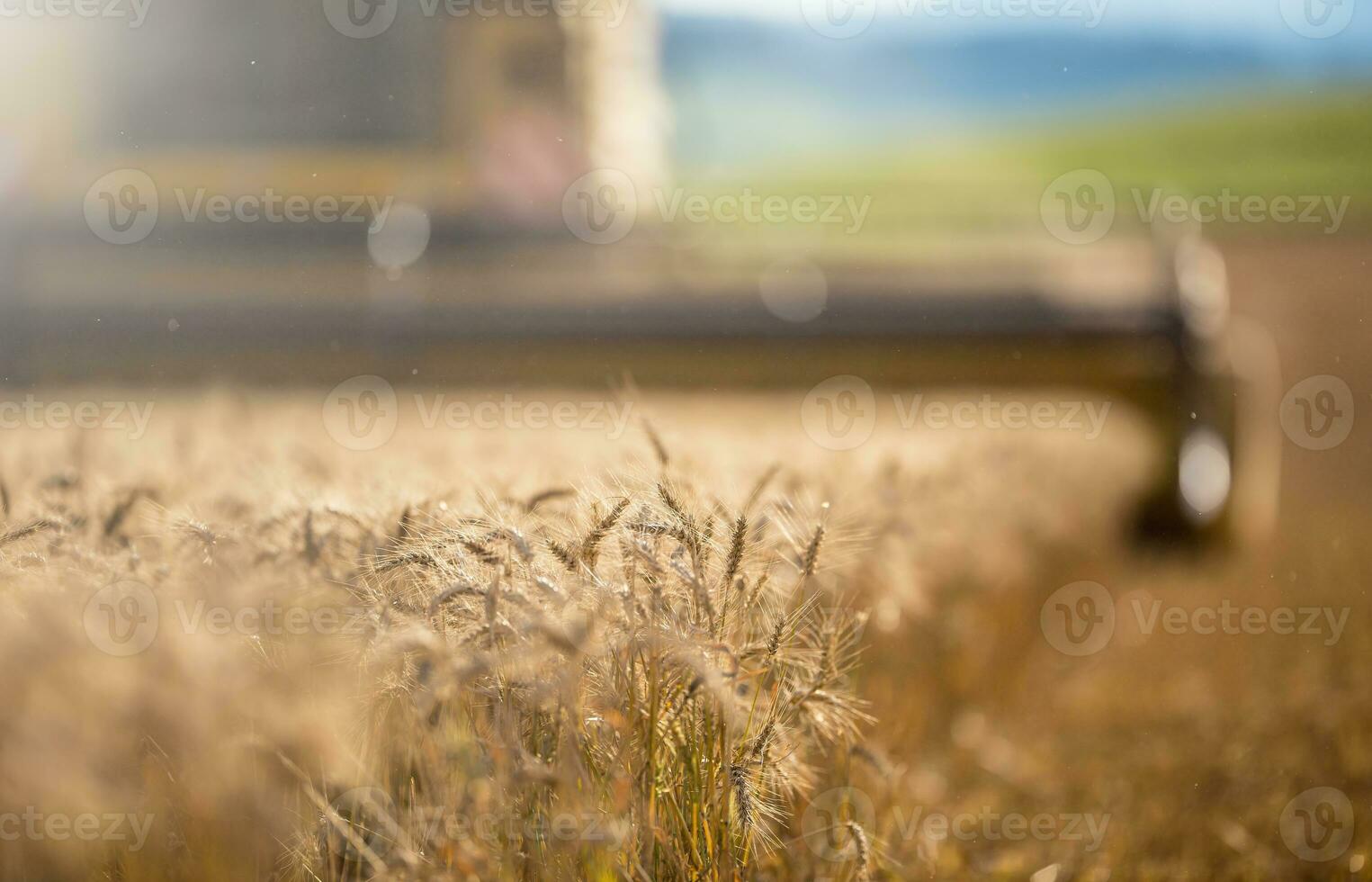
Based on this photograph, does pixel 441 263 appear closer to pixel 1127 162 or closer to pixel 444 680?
pixel 444 680

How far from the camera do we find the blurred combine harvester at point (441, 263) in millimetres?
3117

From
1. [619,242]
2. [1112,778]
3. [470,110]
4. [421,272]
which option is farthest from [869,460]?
[470,110]

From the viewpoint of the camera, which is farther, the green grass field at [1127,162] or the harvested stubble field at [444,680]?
the green grass field at [1127,162]

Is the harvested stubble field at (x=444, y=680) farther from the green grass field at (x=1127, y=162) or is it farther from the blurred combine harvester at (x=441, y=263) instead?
the green grass field at (x=1127, y=162)

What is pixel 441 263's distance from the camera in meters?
3.99

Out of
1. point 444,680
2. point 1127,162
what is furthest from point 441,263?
point 1127,162

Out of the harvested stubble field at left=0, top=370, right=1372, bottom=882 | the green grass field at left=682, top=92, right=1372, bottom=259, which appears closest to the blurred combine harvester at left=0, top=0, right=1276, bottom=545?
the harvested stubble field at left=0, top=370, right=1372, bottom=882

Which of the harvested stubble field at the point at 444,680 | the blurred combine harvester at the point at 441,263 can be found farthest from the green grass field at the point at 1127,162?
the harvested stubble field at the point at 444,680

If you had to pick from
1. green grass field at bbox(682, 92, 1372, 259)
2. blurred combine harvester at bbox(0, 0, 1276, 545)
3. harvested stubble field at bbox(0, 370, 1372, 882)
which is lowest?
harvested stubble field at bbox(0, 370, 1372, 882)

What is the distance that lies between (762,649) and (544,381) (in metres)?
2.21

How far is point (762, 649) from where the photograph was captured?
40.8 inches

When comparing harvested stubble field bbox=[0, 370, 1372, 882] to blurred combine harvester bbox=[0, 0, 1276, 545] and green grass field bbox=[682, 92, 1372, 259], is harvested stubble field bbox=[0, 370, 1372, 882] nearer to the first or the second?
blurred combine harvester bbox=[0, 0, 1276, 545]

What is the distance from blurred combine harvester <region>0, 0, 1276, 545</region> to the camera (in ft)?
10.2

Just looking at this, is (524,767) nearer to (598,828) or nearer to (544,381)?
(598,828)
